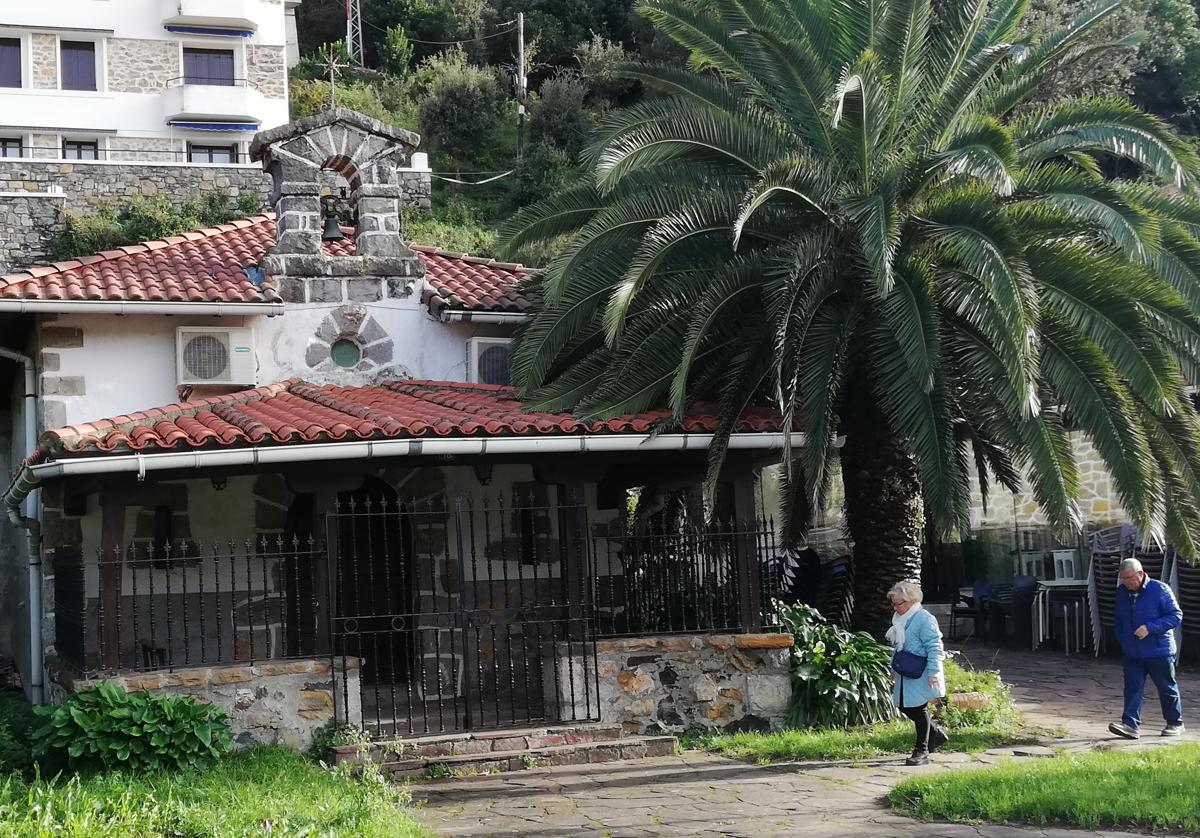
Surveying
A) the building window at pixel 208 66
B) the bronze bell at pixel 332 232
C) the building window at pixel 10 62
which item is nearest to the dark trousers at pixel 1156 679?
the bronze bell at pixel 332 232

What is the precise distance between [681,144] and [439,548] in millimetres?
4776

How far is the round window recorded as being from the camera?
14.3 meters

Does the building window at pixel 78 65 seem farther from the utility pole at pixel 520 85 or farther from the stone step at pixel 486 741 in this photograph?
the stone step at pixel 486 741

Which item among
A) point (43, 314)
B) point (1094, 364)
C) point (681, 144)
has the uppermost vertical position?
point (681, 144)

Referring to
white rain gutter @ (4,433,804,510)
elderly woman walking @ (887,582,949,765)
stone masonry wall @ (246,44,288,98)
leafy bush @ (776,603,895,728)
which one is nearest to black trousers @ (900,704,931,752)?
elderly woman walking @ (887,582,949,765)

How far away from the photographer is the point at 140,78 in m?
37.1

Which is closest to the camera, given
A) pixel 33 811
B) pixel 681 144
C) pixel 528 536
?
pixel 33 811

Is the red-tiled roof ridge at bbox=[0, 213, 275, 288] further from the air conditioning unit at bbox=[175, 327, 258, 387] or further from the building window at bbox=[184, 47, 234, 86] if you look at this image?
the building window at bbox=[184, 47, 234, 86]

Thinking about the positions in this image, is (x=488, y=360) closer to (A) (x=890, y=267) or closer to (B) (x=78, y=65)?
(A) (x=890, y=267)

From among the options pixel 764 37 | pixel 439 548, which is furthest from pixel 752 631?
pixel 764 37

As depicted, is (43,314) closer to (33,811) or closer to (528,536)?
(528,536)

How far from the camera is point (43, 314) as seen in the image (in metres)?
13.3

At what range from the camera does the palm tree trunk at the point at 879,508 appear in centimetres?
1210

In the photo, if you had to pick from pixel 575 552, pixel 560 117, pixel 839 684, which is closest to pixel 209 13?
pixel 560 117
